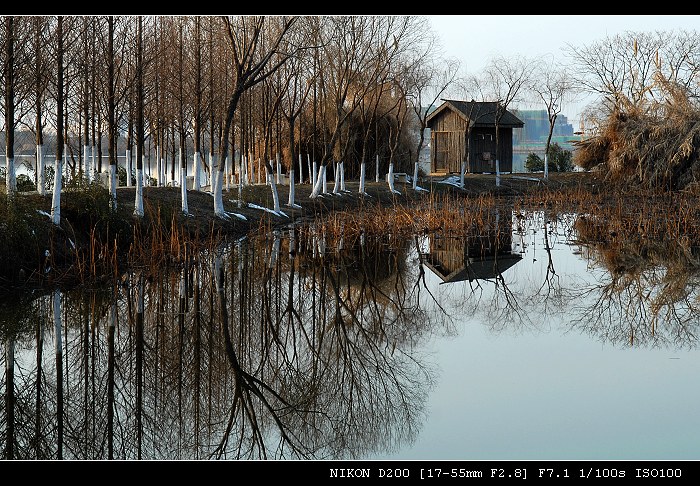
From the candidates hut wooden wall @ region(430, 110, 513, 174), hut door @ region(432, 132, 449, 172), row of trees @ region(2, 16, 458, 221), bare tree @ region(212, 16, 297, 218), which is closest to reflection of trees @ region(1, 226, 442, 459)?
row of trees @ region(2, 16, 458, 221)

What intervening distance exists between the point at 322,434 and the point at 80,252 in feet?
31.6

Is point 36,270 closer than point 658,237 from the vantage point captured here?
Yes

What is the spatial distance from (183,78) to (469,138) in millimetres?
27477

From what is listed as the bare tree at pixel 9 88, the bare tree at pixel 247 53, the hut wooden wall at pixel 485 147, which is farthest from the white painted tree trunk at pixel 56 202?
the hut wooden wall at pixel 485 147

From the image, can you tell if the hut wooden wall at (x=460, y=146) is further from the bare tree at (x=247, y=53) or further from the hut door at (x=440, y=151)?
the bare tree at (x=247, y=53)

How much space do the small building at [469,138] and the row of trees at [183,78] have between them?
531cm

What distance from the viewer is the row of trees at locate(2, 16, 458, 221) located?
16.6 meters

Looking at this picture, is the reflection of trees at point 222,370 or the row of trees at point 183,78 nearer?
the reflection of trees at point 222,370

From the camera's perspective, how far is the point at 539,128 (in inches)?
3381

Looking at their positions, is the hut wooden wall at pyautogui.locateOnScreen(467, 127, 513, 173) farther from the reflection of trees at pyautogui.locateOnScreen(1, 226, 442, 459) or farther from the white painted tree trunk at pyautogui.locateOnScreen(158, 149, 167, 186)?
the reflection of trees at pyautogui.locateOnScreen(1, 226, 442, 459)

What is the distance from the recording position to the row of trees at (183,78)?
16562 mm

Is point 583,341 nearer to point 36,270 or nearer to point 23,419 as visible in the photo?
point 23,419

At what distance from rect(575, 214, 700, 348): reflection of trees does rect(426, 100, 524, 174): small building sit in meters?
28.4

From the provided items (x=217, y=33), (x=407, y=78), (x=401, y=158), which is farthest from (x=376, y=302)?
(x=401, y=158)
